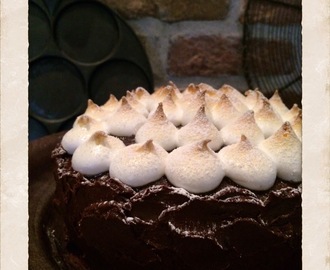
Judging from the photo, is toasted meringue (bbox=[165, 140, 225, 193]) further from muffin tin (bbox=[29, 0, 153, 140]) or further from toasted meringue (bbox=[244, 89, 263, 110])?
muffin tin (bbox=[29, 0, 153, 140])

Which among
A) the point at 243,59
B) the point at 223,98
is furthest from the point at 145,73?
the point at 223,98

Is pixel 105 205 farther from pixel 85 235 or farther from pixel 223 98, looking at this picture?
pixel 223 98

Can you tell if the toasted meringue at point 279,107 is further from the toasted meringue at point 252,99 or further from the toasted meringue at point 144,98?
the toasted meringue at point 144,98

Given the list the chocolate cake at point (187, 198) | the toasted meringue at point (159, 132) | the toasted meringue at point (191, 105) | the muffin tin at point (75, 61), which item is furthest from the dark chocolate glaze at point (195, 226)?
the muffin tin at point (75, 61)

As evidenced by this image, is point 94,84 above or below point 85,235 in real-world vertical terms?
below

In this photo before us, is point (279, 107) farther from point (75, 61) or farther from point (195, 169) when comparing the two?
point (75, 61)

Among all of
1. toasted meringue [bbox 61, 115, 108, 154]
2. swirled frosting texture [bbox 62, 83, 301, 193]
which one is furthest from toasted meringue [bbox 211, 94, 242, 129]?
toasted meringue [bbox 61, 115, 108, 154]

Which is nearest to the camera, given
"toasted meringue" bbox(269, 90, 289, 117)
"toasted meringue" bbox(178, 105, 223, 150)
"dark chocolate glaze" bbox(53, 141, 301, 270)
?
"dark chocolate glaze" bbox(53, 141, 301, 270)
